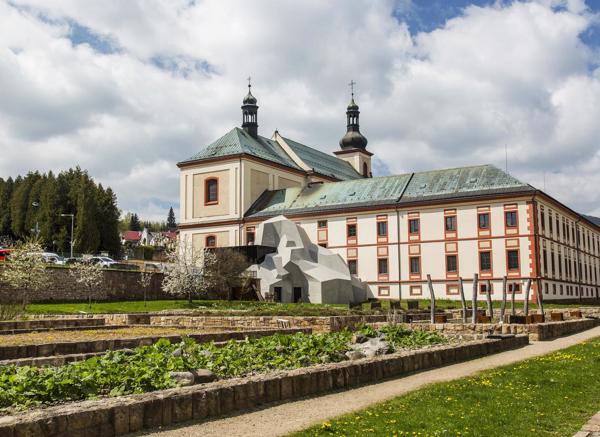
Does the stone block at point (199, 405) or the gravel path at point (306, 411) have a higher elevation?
the stone block at point (199, 405)

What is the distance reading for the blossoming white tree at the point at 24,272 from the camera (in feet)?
128

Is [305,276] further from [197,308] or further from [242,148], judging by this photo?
[242,148]

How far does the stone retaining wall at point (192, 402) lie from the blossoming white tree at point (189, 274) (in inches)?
1433

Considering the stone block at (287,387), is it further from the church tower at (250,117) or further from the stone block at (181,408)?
the church tower at (250,117)

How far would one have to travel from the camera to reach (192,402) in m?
8.20

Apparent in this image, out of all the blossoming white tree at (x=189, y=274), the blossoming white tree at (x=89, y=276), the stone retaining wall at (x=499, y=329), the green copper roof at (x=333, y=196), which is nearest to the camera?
the stone retaining wall at (x=499, y=329)

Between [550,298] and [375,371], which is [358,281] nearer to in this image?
[550,298]

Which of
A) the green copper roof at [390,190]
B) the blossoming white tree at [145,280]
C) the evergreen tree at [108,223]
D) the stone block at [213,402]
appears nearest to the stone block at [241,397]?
the stone block at [213,402]

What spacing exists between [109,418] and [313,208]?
54.8 metres

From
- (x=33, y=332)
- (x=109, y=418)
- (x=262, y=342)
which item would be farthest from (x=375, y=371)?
(x=33, y=332)

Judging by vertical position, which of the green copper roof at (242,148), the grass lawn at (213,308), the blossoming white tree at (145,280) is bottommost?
the grass lawn at (213,308)

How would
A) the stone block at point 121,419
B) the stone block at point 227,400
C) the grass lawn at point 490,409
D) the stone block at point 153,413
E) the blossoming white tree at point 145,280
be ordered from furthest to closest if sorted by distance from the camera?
the blossoming white tree at point 145,280 → the stone block at point 227,400 → the grass lawn at point 490,409 → the stone block at point 153,413 → the stone block at point 121,419

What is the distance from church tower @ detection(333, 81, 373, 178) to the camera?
8550 centimetres

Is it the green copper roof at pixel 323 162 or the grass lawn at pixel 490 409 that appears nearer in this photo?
the grass lawn at pixel 490 409
